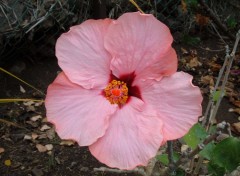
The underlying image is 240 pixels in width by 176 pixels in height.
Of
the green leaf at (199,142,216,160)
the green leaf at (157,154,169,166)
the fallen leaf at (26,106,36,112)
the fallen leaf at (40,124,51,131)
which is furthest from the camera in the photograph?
the fallen leaf at (26,106,36,112)

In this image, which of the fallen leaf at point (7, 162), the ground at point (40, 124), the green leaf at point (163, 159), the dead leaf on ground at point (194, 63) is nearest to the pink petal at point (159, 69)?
the green leaf at point (163, 159)

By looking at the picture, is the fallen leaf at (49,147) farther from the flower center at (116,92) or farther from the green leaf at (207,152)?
the flower center at (116,92)

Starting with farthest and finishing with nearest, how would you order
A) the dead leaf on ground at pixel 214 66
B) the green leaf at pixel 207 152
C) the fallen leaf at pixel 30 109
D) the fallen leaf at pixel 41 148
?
the dead leaf on ground at pixel 214 66 < the fallen leaf at pixel 30 109 < the fallen leaf at pixel 41 148 < the green leaf at pixel 207 152

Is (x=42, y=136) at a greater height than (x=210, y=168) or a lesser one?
lesser

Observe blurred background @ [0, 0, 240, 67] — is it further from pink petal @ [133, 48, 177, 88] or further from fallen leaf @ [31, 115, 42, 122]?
pink petal @ [133, 48, 177, 88]

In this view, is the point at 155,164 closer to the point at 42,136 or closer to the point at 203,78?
the point at 42,136

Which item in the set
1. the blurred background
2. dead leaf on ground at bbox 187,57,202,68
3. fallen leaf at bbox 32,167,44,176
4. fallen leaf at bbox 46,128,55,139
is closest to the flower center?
fallen leaf at bbox 32,167,44,176

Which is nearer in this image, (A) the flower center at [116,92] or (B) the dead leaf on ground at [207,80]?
(A) the flower center at [116,92]

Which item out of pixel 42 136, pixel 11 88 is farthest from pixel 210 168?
pixel 11 88
